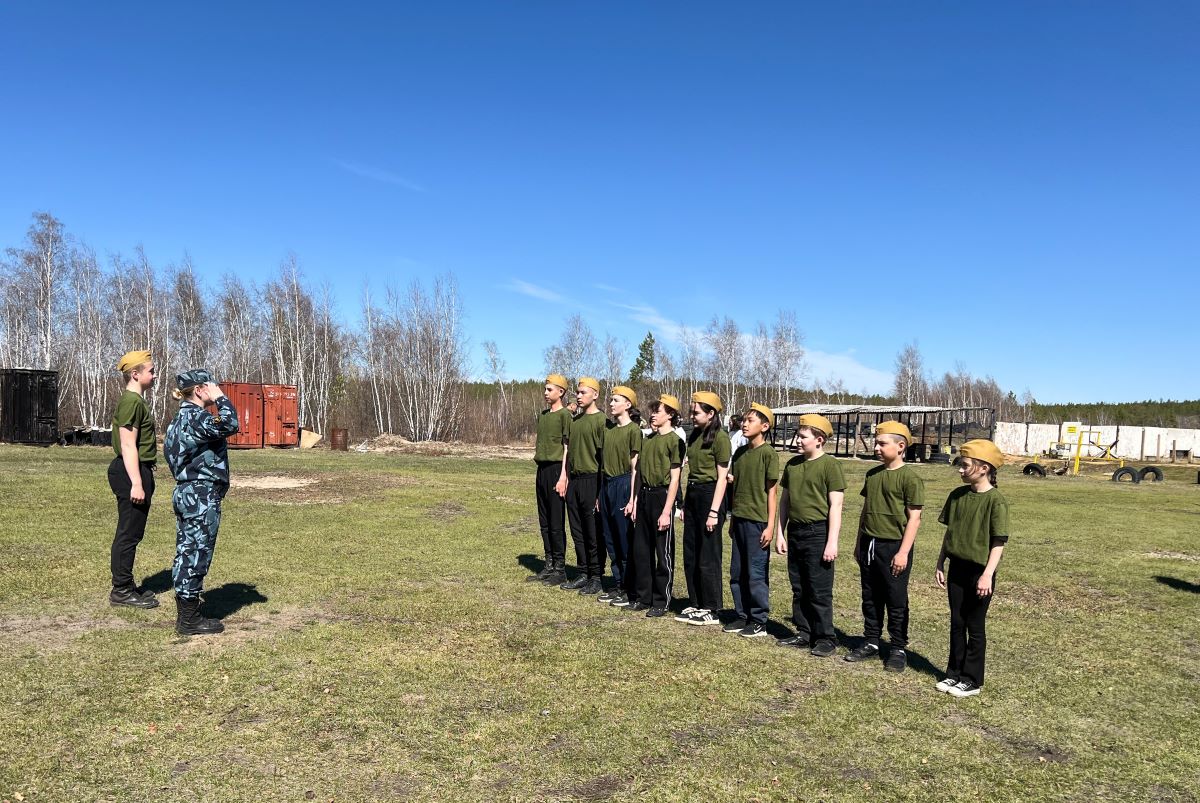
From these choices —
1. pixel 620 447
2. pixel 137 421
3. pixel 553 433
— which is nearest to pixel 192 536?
pixel 137 421

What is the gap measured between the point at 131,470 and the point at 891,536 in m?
5.88

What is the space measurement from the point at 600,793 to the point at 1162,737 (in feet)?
11.0

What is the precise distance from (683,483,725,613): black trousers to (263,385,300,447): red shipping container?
2710 centimetres

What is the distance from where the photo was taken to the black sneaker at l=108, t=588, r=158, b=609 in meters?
6.45

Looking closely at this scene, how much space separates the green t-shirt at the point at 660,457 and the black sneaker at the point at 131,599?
170 inches

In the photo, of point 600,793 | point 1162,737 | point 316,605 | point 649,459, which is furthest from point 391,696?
point 1162,737

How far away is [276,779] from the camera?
11.9 feet

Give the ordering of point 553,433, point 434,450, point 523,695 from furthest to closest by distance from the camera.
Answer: point 434,450, point 553,433, point 523,695

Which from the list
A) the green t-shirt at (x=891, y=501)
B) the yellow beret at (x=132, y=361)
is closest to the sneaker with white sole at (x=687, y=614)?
the green t-shirt at (x=891, y=501)

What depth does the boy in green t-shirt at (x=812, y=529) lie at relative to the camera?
5.69 m

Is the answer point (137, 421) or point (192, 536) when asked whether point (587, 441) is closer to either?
point (192, 536)

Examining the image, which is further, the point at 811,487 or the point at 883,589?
the point at 811,487

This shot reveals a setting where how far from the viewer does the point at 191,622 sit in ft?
18.9

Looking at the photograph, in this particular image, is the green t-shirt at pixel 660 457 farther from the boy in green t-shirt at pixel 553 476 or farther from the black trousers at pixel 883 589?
the black trousers at pixel 883 589
